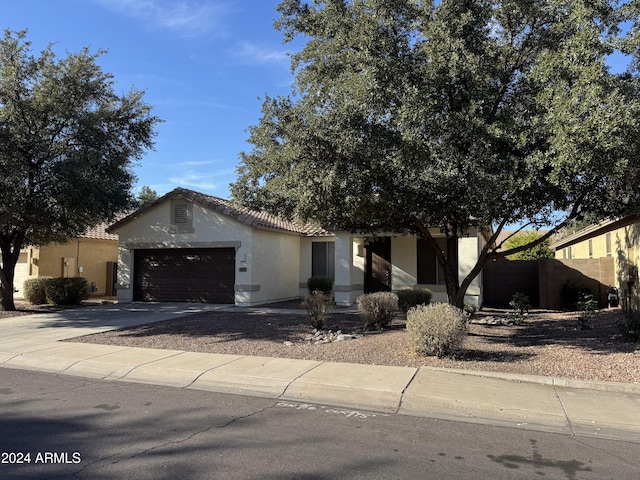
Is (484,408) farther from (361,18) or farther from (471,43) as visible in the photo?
(361,18)

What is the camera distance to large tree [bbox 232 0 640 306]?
7.84 m

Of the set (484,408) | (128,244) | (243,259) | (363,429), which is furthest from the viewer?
(128,244)

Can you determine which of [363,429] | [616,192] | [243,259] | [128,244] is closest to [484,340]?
[616,192]

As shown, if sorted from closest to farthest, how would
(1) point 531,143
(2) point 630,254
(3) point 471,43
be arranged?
(1) point 531,143, (3) point 471,43, (2) point 630,254

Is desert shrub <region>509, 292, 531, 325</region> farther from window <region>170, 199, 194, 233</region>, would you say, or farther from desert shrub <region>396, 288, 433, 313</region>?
window <region>170, 199, 194, 233</region>

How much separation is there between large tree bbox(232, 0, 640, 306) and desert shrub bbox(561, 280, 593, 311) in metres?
8.11

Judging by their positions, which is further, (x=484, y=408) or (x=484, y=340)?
(x=484, y=340)

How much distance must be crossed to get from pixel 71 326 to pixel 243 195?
6.19m

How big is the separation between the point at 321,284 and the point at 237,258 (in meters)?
3.75

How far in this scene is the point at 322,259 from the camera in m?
22.0

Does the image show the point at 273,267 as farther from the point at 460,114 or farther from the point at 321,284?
the point at 460,114

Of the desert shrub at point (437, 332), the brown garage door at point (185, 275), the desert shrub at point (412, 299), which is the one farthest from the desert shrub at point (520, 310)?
the brown garage door at point (185, 275)

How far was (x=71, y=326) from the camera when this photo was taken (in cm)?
1364

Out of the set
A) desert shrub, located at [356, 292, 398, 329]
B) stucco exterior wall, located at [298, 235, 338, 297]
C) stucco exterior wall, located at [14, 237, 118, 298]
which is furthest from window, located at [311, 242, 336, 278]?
stucco exterior wall, located at [14, 237, 118, 298]
